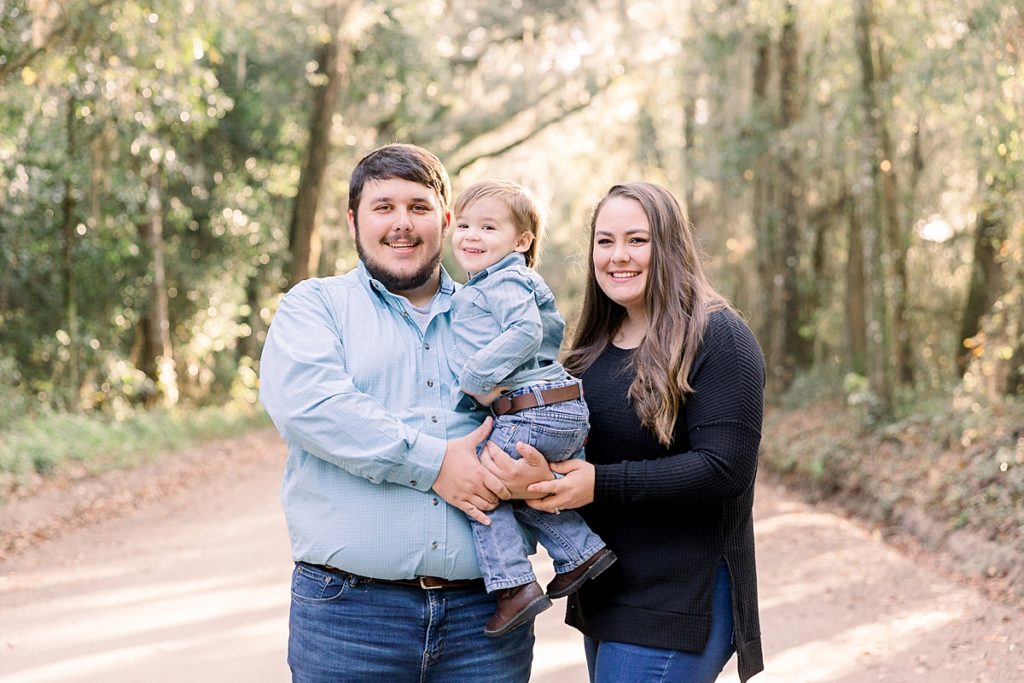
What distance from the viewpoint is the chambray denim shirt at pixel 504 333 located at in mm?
2930

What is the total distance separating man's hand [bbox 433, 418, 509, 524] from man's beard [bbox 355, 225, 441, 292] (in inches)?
19.0

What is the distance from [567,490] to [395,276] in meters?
0.77

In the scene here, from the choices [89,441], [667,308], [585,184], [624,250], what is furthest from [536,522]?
[585,184]

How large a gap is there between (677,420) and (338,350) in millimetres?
947

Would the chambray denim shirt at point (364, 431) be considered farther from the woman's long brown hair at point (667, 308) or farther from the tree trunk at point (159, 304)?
the tree trunk at point (159, 304)

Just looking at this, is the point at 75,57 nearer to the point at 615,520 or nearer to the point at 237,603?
the point at 237,603

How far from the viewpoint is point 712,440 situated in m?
2.82

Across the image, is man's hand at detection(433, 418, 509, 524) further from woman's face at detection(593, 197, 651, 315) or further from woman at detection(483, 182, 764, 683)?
woman's face at detection(593, 197, 651, 315)

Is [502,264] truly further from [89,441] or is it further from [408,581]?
[89,441]

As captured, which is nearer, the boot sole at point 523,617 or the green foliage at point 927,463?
the boot sole at point 523,617

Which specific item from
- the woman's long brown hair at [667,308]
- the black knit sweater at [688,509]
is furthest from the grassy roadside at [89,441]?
the woman's long brown hair at [667,308]

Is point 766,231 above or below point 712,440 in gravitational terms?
below

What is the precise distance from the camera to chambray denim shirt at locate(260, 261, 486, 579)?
8.92 feet

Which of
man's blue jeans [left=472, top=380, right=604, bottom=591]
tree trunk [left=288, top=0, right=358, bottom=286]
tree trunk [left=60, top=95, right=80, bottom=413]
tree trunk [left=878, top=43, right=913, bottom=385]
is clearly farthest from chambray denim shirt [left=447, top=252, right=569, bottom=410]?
tree trunk [left=288, top=0, right=358, bottom=286]
